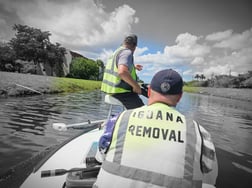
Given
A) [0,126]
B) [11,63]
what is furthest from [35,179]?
[11,63]

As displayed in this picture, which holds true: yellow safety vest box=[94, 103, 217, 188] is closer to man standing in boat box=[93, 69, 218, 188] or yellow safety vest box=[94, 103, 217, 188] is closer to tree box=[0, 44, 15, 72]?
man standing in boat box=[93, 69, 218, 188]

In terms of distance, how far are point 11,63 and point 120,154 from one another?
4383 centimetres

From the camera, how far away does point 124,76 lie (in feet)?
10.7

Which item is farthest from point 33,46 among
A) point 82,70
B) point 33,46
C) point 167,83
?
point 167,83

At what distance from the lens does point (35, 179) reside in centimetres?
232

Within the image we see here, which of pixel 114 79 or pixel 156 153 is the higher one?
pixel 114 79

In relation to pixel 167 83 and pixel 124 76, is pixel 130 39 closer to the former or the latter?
pixel 124 76

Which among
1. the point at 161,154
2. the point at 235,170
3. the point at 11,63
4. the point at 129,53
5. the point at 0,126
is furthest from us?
the point at 11,63

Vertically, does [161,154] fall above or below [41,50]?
below

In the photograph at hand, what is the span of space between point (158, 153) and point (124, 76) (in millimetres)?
2028

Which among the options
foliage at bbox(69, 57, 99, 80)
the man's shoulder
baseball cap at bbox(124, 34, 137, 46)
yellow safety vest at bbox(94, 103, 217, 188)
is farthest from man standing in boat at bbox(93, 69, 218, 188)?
foliage at bbox(69, 57, 99, 80)

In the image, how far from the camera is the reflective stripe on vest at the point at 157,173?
1.32 m

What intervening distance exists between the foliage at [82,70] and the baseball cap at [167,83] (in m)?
74.2

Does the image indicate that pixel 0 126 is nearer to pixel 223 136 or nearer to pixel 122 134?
pixel 122 134
